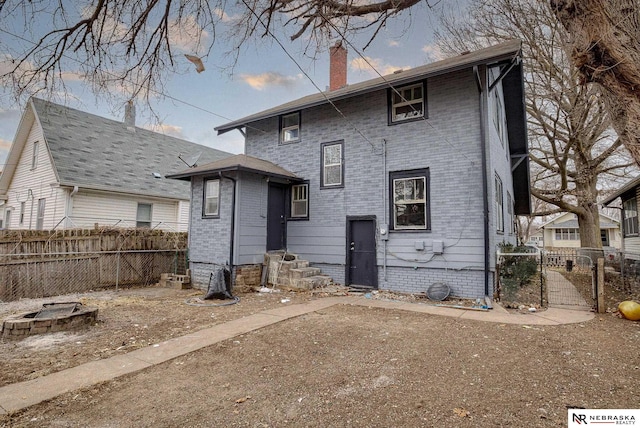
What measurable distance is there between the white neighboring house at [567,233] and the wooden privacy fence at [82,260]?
35511mm

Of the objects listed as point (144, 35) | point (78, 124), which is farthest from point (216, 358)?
point (78, 124)

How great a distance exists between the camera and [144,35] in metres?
4.57

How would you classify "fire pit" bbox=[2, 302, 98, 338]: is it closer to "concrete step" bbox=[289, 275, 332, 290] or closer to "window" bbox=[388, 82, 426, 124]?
"concrete step" bbox=[289, 275, 332, 290]

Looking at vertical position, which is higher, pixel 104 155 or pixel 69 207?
pixel 104 155

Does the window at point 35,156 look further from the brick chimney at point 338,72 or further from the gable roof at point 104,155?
the brick chimney at point 338,72

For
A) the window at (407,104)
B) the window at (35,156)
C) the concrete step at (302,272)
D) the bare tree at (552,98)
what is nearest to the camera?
the window at (407,104)

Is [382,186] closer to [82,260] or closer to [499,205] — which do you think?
[499,205]

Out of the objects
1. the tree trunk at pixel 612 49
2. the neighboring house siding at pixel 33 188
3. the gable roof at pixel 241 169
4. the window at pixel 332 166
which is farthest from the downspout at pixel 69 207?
the tree trunk at pixel 612 49

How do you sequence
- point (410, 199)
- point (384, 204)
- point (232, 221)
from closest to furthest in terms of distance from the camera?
point (410, 199) → point (384, 204) → point (232, 221)

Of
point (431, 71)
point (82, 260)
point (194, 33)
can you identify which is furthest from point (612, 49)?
point (82, 260)

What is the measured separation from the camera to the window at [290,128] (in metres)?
11.4

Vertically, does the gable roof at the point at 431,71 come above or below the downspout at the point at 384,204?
above

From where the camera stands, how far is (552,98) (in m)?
14.6

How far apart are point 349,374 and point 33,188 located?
1640cm
